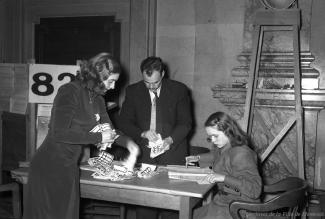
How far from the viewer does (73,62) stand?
5645 mm

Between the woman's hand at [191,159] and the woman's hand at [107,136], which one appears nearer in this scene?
the woman's hand at [107,136]

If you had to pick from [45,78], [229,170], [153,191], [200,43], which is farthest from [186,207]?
[200,43]

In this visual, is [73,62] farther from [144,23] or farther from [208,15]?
[208,15]

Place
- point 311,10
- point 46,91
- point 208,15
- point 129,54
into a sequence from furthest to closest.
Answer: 1. point 129,54
2. point 208,15
3. point 311,10
4. point 46,91

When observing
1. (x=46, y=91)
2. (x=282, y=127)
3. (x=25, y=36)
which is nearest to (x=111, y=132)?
(x=46, y=91)

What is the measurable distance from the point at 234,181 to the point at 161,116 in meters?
1.24

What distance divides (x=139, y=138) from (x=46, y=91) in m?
1.23

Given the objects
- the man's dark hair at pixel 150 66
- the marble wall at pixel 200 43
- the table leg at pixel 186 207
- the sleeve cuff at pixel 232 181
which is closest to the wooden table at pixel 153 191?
the table leg at pixel 186 207

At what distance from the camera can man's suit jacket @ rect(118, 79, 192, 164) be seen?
361 cm

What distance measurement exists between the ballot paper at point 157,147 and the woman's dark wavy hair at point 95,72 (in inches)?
30.4

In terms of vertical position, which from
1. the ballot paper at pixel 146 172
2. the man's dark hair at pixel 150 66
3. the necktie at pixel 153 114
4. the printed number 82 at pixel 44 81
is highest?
the man's dark hair at pixel 150 66

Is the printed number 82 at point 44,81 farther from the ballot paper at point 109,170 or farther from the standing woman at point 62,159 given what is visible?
the standing woman at point 62,159

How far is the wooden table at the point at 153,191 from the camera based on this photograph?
8.21 feet

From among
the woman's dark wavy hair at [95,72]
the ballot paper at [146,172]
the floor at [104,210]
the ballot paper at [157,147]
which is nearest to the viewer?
the woman's dark wavy hair at [95,72]
